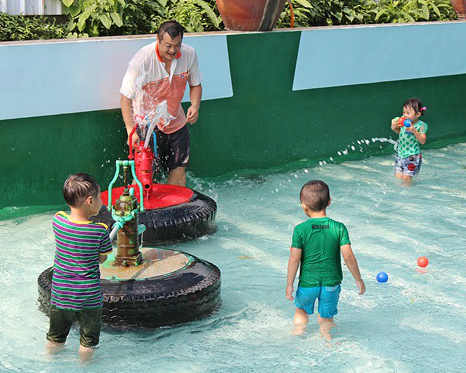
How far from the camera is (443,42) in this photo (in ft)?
37.4

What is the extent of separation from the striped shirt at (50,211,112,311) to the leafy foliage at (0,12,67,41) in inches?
169

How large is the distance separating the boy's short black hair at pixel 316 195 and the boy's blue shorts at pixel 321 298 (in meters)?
0.52

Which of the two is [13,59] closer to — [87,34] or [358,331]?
[87,34]

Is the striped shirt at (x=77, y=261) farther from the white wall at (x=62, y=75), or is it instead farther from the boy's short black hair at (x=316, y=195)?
the white wall at (x=62, y=75)

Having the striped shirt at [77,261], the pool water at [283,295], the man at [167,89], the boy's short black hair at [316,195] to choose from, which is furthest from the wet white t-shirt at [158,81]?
the striped shirt at [77,261]

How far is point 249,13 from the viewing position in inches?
376

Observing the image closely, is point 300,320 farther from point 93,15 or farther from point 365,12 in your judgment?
point 365,12

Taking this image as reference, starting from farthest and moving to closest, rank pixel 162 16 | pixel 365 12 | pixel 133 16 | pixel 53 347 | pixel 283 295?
pixel 365 12 < pixel 162 16 < pixel 133 16 < pixel 283 295 < pixel 53 347

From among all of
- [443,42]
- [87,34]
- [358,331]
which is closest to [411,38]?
[443,42]

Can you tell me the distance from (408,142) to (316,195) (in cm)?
459

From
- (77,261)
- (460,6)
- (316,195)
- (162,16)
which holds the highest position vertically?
(460,6)

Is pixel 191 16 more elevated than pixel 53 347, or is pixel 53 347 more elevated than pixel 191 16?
pixel 191 16

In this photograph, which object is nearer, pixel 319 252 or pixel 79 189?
pixel 79 189

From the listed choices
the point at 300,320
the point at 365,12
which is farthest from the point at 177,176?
the point at 365,12
